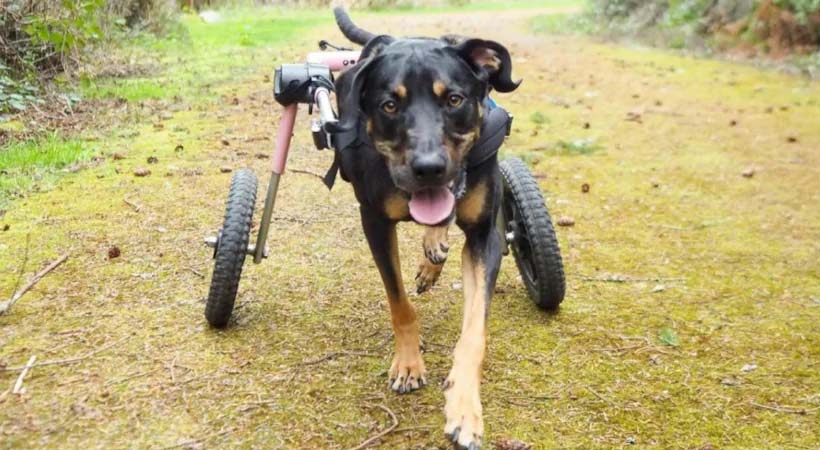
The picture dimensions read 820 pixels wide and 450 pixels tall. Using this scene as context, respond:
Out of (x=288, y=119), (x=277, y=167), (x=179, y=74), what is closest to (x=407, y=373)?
(x=277, y=167)

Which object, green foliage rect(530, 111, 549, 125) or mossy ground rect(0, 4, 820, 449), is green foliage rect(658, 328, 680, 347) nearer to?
mossy ground rect(0, 4, 820, 449)

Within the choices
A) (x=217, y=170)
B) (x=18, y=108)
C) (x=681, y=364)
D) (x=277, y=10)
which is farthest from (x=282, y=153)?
(x=277, y=10)

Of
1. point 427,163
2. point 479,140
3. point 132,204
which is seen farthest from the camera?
point 132,204

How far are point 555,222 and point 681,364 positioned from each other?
2.10 metres

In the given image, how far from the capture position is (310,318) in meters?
3.86

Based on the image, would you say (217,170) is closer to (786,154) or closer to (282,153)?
(282,153)

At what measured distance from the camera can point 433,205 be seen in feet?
9.17

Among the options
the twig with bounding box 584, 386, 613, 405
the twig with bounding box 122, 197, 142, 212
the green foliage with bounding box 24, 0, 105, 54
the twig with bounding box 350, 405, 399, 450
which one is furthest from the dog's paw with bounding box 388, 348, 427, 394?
the green foliage with bounding box 24, 0, 105, 54

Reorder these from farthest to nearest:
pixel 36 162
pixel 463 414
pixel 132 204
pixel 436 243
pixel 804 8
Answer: pixel 804 8, pixel 36 162, pixel 132 204, pixel 436 243, pixel 463 414

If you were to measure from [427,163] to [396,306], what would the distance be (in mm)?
756

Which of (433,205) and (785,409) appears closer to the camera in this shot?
(433,205)

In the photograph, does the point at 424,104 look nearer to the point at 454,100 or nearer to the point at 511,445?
the point at 454,100

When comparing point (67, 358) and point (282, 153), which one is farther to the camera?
point (282, 153)

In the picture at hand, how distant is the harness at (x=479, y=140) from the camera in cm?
297
